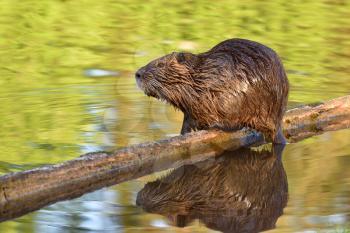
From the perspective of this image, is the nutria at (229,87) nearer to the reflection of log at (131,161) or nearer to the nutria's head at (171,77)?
the nutria's head at (171,77)

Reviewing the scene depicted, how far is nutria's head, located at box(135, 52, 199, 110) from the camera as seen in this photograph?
6.00 meters

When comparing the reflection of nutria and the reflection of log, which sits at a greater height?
the reflection of log

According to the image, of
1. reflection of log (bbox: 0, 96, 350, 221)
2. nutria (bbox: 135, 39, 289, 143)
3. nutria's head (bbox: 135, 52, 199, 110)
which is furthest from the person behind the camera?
nutria's head (bbox: 135, 52, 199, 110)

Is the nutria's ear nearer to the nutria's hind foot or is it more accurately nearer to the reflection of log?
the reflection of log

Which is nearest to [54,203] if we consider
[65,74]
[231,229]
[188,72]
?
[231,229]

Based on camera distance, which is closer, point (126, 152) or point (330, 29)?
point (126, 152)

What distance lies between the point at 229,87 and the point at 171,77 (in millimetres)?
388

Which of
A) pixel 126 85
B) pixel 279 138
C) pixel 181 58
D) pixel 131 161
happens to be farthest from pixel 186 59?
pixel 126 85

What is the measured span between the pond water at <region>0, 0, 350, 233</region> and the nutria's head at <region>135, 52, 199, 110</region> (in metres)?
0.37

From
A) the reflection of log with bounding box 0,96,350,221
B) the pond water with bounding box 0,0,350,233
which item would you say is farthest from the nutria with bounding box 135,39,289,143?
the pond water with bounding box 0,0,350,233

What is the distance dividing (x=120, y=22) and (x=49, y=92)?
321cm

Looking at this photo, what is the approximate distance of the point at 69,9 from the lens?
11.0 metres

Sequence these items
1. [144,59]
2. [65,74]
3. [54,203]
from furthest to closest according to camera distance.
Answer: [144,59] → [65,74] → [54,203]

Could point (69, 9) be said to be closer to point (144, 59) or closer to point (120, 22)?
point (120, 22)
